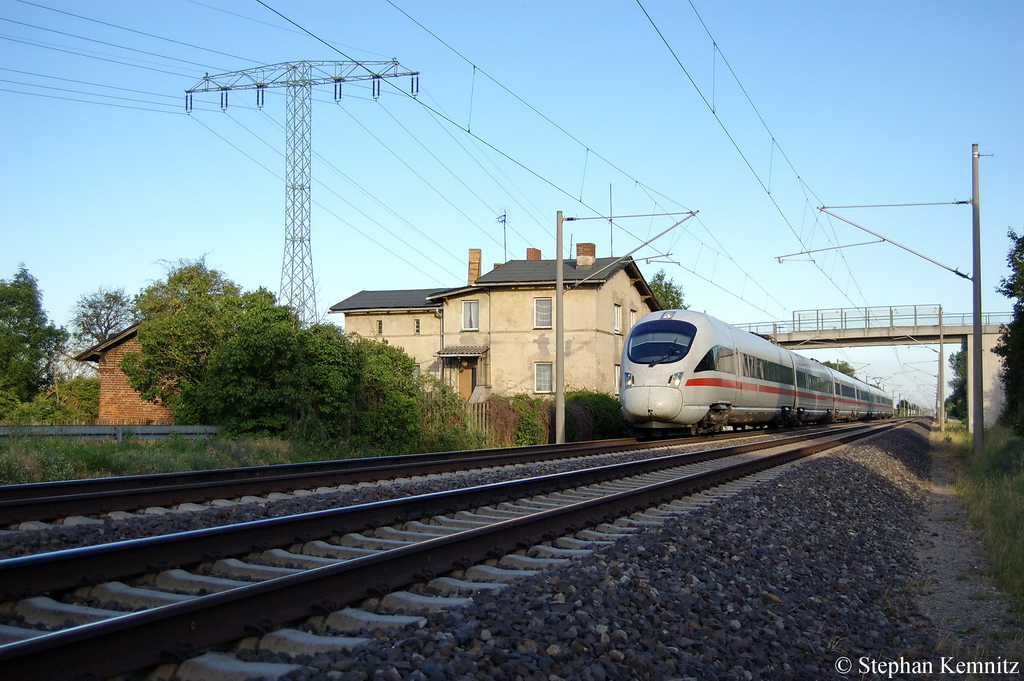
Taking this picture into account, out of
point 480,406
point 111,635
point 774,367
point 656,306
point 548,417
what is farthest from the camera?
point 656,306

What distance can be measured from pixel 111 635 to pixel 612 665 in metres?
2.30

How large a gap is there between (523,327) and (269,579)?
3327 cm

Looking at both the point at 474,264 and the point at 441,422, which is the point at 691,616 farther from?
the point at 474,264

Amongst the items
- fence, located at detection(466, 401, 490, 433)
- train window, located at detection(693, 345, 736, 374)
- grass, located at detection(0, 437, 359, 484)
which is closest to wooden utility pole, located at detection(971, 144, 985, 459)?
train window, located at detection(693, 345, 736, 374)

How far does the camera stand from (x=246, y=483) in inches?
390

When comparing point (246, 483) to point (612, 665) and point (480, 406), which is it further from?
point (480, 406)

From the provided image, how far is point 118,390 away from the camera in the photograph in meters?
30.1

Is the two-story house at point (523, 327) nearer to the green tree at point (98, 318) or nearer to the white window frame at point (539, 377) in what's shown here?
the white window frame at point (539, 377)

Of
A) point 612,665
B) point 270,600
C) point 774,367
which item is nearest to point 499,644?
point 612,665

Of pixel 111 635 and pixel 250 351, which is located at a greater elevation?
pixel 250 351

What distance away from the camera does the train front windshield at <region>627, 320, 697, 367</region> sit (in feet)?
72.7

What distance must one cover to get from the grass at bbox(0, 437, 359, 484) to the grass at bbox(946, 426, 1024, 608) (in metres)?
10.4

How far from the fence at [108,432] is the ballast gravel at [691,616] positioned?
1054 centimetres

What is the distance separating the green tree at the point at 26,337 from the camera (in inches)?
1446
